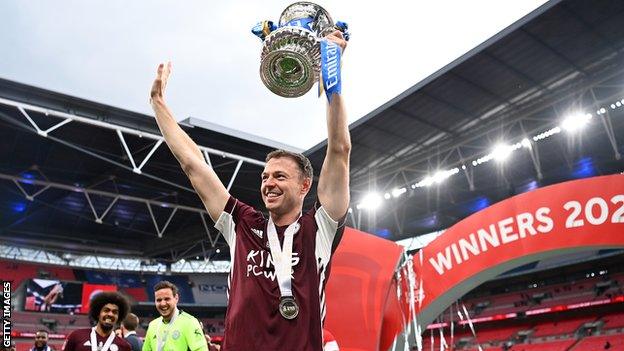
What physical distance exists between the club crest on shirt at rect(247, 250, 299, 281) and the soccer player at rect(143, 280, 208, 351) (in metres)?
4.20

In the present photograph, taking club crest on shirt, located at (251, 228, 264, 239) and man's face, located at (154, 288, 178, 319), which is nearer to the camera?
club crest on shirt, located at (251, 228, 264, 239)

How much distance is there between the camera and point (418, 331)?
27.1ft

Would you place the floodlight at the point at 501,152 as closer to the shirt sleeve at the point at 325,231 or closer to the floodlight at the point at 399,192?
the floodlight at the point at 399,192

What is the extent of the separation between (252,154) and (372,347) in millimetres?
16452

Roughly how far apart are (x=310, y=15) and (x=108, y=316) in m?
4.86

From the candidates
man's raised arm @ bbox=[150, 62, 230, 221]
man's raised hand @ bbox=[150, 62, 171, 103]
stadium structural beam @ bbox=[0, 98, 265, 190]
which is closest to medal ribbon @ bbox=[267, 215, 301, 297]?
man's raised arm @ bbox=[150, 62, 230, 221]

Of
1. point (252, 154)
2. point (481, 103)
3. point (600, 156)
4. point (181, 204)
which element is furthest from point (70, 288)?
point (600, 156)

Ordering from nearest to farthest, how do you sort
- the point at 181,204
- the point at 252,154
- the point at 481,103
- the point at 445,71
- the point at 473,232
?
the point at 473,232 < the point at 445,71 < the point at 481,103 < the point at 252,154 < the point at 181,204

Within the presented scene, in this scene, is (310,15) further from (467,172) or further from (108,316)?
(467,172)

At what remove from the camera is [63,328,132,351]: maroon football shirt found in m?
6.09

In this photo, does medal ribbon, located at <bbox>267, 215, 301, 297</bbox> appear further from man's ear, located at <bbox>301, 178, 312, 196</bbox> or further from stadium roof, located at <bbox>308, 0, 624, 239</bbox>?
stadium roof, located at <bbox>308, 0, 624, 239</bbox>

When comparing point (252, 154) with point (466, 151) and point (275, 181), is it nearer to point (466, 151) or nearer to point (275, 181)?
point (466, 151)

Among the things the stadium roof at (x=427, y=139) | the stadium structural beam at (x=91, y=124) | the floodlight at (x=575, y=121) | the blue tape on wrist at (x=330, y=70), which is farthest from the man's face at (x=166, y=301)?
the floodlight at (x=575, y=121)

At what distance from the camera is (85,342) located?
612cm
